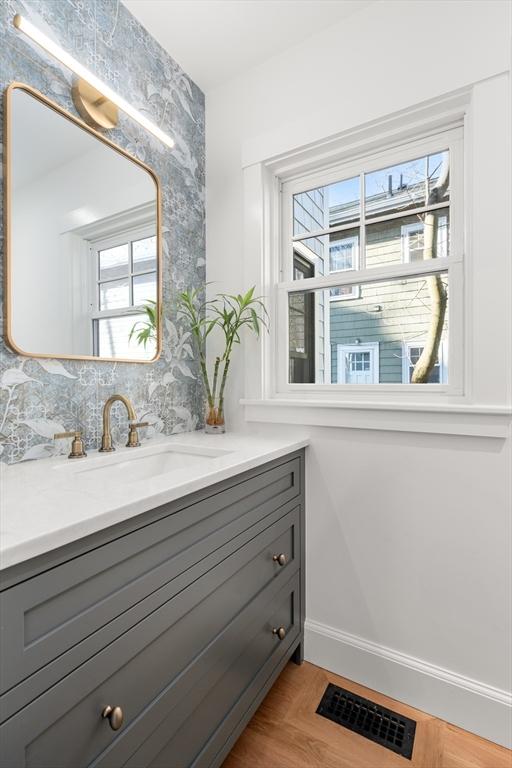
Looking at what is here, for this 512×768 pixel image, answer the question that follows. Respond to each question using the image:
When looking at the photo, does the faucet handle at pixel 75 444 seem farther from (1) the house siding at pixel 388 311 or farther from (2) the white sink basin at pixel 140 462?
(1) the house siding at pixel 388 311

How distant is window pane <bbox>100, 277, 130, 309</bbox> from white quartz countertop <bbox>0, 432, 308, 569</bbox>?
1.77 feet

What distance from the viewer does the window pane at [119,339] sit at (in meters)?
1.43

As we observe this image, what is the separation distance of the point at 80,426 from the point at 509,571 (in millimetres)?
1489

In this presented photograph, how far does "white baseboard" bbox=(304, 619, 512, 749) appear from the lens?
1289 millimetres

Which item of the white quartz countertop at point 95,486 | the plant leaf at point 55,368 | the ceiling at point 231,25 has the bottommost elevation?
the white quartz countertop at point 95,486

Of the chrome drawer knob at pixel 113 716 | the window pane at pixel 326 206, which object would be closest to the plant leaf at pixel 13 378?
the chrome drawer knob at pixel 113 716

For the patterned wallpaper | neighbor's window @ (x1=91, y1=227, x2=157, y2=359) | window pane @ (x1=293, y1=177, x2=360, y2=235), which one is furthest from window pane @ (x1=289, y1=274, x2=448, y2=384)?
neighbor's window @ (x1=91, y1=227, x2=157, y2=359)

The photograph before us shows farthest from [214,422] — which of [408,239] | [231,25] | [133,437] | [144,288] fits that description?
[231,25]

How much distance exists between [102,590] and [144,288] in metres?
1.16

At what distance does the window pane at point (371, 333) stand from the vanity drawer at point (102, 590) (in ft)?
2.54

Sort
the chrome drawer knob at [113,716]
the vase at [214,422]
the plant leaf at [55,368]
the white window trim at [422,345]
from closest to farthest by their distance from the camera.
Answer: the chrome drawer knob at [113,716], the plant leaf at [55,368], the white window trim at [422,345], the vase at [214,422]

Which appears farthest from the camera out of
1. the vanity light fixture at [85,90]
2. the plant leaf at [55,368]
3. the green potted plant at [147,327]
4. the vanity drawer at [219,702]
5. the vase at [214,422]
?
the vase at [214,422]

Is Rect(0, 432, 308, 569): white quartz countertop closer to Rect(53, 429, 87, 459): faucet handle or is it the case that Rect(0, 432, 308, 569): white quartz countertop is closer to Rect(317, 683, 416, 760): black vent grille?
Rect(53, 429, 87, 459): faucet handle

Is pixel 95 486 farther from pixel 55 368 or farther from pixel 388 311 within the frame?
pixel 388 311
